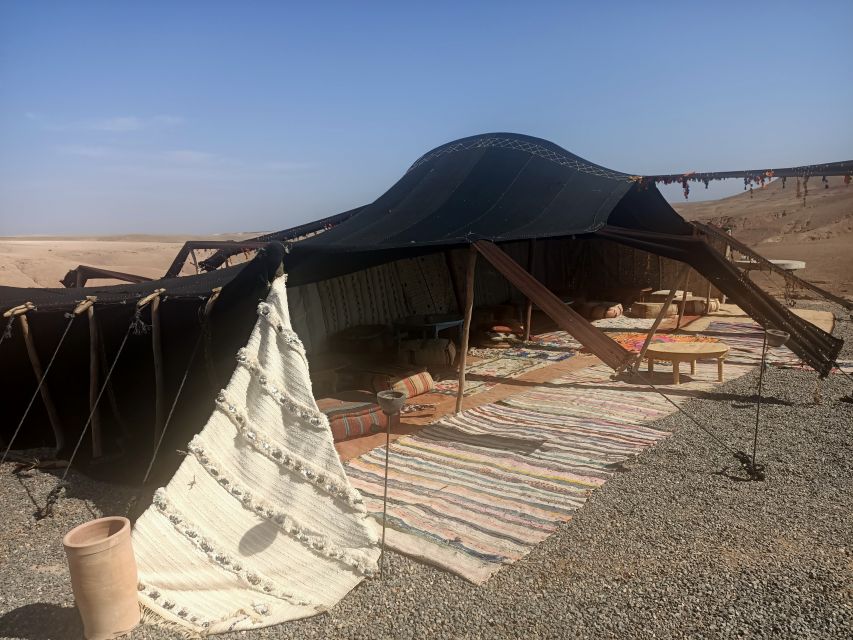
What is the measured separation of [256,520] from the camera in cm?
343

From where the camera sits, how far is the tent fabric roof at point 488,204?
6.69 metres

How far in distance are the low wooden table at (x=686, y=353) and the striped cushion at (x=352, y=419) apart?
145 inches

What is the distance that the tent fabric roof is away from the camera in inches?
263

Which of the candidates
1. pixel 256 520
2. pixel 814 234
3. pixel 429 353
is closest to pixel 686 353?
pixel 429 353

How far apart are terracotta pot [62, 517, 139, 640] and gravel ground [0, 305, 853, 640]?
0.51 feet

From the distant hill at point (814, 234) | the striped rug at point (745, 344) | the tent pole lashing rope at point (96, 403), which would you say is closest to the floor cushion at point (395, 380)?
the tent pole lashing rope at point (96, 403)

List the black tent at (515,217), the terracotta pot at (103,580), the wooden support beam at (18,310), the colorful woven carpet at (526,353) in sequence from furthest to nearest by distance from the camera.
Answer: the colorful woven carpet at (526,353) < the black tent at (515,217) < the wooden support beam at (18,310) < the terracotta pot at (103,580)

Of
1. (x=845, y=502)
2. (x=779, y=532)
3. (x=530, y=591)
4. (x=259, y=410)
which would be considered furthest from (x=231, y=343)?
(x=845, y=502)

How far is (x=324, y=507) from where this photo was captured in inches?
137

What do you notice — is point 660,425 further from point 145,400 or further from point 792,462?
point 145,400

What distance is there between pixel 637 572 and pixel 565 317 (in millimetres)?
2495

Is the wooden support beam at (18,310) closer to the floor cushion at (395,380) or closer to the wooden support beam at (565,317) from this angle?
the floor cushion at (395,380)

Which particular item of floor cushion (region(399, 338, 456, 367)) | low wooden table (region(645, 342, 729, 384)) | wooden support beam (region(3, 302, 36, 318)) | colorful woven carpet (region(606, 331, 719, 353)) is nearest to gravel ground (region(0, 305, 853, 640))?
wooden support beam (region(3, 302, 36, 318))

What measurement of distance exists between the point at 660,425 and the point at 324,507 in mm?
3618
